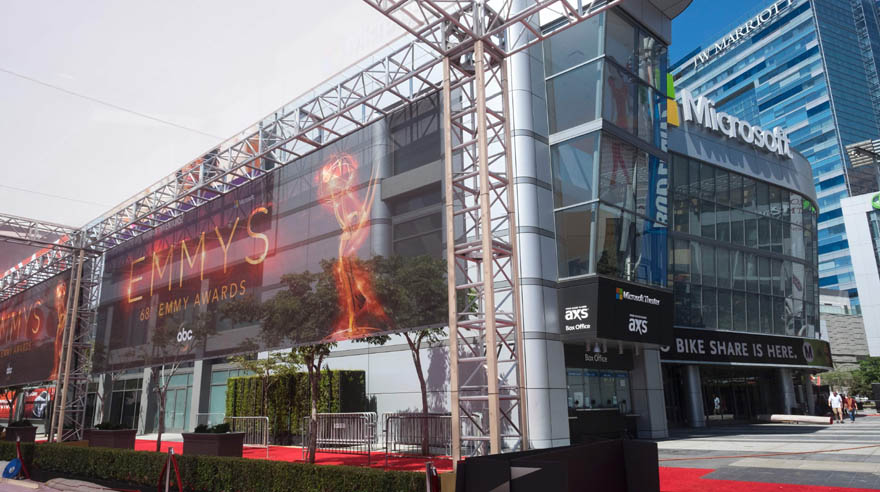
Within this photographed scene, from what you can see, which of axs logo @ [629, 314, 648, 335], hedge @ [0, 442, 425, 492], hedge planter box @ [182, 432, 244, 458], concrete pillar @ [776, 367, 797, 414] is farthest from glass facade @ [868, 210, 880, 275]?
hedge @ [0, 442, 425, 492]

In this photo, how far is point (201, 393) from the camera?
3098 cm

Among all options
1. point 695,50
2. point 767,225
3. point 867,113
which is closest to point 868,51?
point 867,113

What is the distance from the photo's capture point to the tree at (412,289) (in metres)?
15.5

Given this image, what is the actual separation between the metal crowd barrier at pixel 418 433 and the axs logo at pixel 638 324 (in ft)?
22.2

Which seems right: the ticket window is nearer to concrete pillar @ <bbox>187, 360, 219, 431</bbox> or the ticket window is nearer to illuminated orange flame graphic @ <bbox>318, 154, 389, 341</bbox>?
illuminated orange flame graphic @ <bbox>318, 154, 389, 341</bbox>

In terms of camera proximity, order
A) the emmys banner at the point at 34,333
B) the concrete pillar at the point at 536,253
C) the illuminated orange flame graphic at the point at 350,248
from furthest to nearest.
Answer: the emmys banner at the point at 34,333 → the concrete pillar at the point at 536,253 → the illuminated orange flame graphic at the point at 350,248

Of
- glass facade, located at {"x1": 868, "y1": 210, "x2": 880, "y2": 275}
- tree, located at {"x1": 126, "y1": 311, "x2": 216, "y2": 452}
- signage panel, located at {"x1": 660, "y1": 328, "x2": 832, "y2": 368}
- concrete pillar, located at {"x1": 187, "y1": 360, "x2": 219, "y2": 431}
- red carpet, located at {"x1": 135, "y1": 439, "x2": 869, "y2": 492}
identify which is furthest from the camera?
glass facade, located at {"x1": 868, "y1": 210, "x2": 880, "y2": 275}

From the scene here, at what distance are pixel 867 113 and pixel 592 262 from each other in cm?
12977

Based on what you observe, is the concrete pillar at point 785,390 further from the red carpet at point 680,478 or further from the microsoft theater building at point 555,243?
the red carpet at point 680,478

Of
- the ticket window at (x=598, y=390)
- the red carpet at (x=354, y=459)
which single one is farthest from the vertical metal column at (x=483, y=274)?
the ticket window at (x=598, y=390)

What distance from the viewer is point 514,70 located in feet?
62.5

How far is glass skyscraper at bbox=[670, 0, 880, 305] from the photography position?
10912 cm

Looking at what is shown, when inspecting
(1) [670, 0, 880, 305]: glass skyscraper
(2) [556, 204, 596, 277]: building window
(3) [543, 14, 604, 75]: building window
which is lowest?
(2) [556, 204, 596, 277]: building window

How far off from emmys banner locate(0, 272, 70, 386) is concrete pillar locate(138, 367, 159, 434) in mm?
5306
